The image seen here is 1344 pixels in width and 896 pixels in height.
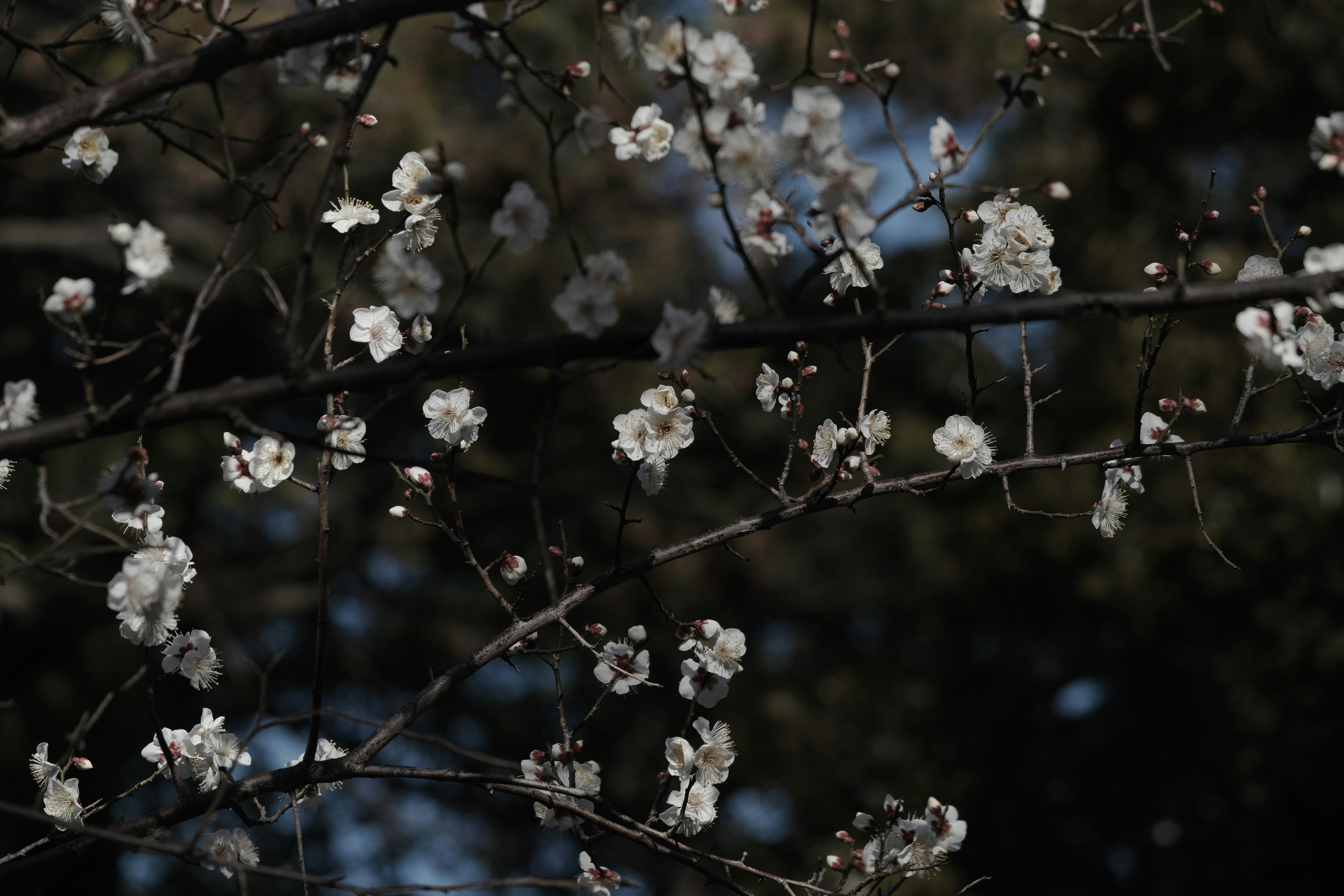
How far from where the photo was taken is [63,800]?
1.63 m

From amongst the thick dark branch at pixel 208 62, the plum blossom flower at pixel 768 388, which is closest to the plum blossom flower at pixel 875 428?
the plum blossom flower at pixel 768 388

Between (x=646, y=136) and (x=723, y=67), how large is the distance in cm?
23

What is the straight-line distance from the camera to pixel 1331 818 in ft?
14.4

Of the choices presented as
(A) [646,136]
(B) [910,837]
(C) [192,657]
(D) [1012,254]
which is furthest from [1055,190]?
(C) [192,657]

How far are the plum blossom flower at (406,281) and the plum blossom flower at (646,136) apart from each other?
1.28 feet

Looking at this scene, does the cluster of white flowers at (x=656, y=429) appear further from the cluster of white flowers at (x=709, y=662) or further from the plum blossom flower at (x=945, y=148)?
the plum blossom flower at (x=945, y=148)

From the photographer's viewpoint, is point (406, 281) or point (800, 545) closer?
point (406, 281)

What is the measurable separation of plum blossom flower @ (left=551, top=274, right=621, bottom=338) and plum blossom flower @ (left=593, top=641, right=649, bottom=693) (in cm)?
65

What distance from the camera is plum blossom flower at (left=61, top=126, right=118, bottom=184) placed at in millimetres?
1462

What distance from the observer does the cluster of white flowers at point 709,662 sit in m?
1.67

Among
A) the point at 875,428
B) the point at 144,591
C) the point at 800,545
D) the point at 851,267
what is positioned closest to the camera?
the point at 144,591

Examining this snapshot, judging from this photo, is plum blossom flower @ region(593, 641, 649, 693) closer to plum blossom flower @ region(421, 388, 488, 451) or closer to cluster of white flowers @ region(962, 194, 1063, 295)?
plum blossom flower @ region(421, 388, 488, 451)

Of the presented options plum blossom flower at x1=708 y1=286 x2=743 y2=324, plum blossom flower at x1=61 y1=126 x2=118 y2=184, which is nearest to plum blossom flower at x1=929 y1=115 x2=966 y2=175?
plum blossom flower at x1=708 y1=286 x2=743 y2=324

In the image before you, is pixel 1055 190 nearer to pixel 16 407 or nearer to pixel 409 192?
pixel 409 192
